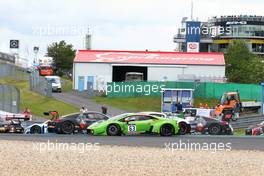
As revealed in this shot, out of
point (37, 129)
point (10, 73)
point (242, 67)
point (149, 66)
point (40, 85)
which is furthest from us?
point (242, 67)

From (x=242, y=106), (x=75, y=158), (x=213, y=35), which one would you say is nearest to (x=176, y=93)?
(x=242, y=106)

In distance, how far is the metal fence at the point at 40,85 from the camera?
54.6m

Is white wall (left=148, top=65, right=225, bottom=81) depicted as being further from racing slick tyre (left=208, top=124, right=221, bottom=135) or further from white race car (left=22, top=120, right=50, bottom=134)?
white race car (left=22, top=120, right=50, bottom=134)

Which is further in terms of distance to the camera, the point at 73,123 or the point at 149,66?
the point at 149,66

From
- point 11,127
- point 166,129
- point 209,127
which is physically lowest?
point 11,127

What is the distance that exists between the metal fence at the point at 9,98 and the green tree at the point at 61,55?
61.7m

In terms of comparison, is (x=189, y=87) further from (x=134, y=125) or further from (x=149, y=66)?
(x=134, y=125)

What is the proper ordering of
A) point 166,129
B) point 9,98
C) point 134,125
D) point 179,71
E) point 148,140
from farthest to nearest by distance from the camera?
point 179,71 < point 9,98 < point 134,125 < point 166,129 < point 148,140

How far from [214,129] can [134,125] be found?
4545 mm

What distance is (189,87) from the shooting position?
5331cm

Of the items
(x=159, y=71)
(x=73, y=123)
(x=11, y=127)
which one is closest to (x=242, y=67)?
(x=159, y=71)

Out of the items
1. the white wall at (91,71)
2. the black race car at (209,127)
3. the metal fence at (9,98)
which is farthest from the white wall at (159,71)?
the black race car at (209,127)

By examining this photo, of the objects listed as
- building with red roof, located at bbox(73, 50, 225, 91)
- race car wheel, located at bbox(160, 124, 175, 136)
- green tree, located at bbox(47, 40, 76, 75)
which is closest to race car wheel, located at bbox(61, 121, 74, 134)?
race car wheel, located at bbox(160, 124, 175, 136)

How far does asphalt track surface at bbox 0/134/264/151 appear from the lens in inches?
944
